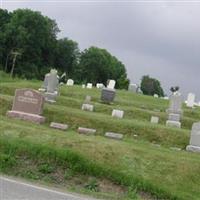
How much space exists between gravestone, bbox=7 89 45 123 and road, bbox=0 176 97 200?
31.0 ft

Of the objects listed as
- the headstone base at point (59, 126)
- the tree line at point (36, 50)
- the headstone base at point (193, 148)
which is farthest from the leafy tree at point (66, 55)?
the headstone base at point (193, 148)

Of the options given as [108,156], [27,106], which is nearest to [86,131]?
[27,106]

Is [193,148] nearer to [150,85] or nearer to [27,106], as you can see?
[27,106]

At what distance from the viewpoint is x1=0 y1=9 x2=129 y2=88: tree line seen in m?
79.8

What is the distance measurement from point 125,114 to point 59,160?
42.9 ft

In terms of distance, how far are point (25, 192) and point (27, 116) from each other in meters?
10.6

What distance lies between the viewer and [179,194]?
11094 millimetres

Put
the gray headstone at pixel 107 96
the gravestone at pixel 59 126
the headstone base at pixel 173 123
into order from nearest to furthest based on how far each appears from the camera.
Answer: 1. the gravestone at pixel 59 126
2. the headstone base at pixel 173 123
3. the gray headstone at pixel 107 96

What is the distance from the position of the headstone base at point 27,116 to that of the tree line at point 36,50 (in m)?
53.1

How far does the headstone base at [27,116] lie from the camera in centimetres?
1886

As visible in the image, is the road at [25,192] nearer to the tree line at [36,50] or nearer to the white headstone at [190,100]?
the white headstone at [190,100]

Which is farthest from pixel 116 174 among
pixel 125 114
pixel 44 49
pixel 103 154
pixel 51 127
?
pixel 44 49

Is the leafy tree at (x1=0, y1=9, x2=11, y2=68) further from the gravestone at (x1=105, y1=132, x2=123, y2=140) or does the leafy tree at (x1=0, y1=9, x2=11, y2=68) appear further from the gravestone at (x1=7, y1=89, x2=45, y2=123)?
the gravestone at (x1=105, y1=132, x2=123, y2=140)

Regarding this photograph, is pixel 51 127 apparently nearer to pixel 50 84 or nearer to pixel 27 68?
pixel 50 84
